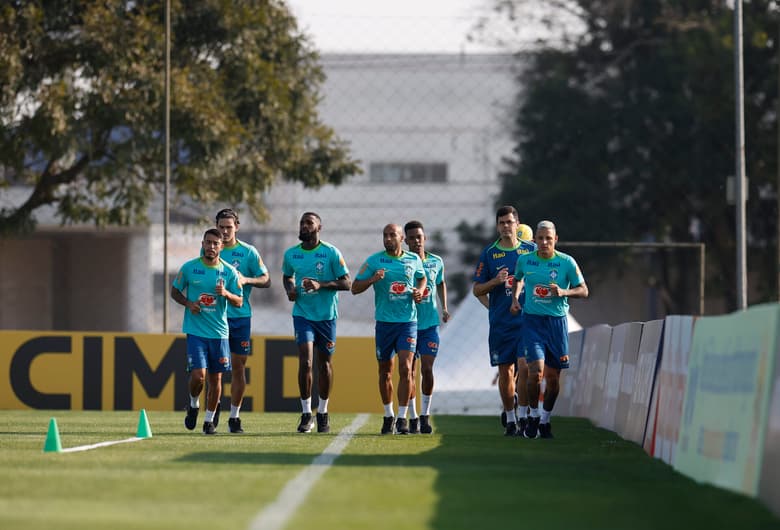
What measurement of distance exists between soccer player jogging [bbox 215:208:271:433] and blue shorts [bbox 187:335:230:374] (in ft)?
1.84

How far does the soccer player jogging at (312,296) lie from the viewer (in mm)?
14188

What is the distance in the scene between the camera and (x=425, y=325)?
48.7 ft

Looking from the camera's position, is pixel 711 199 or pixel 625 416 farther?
pixel 711 199

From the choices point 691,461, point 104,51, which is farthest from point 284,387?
point 691,461

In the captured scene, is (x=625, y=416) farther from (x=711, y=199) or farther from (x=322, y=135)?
(x=711, y=199)

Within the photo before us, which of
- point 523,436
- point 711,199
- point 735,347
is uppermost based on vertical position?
point 711,199

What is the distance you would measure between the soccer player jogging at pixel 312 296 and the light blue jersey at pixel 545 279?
1.68m

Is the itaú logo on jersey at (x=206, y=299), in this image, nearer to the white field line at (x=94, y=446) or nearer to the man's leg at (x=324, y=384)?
the man's leg at (x=324, y=384)

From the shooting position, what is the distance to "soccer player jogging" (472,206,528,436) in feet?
47.1

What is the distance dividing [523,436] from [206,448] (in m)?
A: 3.60

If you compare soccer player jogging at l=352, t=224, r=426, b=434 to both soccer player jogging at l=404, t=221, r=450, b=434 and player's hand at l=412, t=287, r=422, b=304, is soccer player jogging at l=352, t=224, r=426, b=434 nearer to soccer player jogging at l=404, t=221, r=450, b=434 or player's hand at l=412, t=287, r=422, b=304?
player's hand at l=412, t=287, r=422, b=304

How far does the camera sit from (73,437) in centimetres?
1352

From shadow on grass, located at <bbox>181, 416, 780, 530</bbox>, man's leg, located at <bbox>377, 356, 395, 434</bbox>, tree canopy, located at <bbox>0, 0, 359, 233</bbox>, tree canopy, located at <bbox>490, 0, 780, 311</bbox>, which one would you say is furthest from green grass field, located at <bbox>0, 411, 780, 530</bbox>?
tree canopy, located at <bbox>490, 0, 780, 311</bbox>

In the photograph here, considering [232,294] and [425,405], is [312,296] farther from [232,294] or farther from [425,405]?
[425,405]
